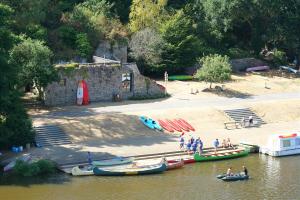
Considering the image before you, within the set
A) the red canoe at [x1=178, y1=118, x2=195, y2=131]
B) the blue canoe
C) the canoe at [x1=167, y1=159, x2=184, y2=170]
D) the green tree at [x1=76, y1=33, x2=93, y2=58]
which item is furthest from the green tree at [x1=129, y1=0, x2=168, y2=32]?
the canoe at [x1=167, y1=159, x2=184, y2=170]

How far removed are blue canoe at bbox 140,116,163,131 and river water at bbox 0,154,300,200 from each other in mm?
8039

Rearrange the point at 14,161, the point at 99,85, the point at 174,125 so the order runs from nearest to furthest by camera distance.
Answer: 1. the point at 14,161
2. the point at 174,125
3. the point at 99,85

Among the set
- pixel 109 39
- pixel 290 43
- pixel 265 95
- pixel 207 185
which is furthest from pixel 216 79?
pixel 207 185

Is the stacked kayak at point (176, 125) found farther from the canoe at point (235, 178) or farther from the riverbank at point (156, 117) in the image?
the canoe at point (235, 178)

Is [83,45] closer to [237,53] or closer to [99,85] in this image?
[99,85]

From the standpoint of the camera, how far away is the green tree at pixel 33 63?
5841 cm

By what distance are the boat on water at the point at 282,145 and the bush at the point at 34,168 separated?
1733 centimetres

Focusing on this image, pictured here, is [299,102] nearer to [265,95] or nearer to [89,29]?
[265,95]

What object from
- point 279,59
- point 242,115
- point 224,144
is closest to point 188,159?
point 224,144

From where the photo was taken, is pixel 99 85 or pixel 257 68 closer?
pixel 99 85

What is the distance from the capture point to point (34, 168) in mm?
47781

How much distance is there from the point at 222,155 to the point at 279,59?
116 ft

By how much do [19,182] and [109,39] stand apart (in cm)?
3146

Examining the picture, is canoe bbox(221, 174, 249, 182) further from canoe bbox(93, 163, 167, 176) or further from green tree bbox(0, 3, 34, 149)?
green tree bbox(0, 3, 34, 149)
